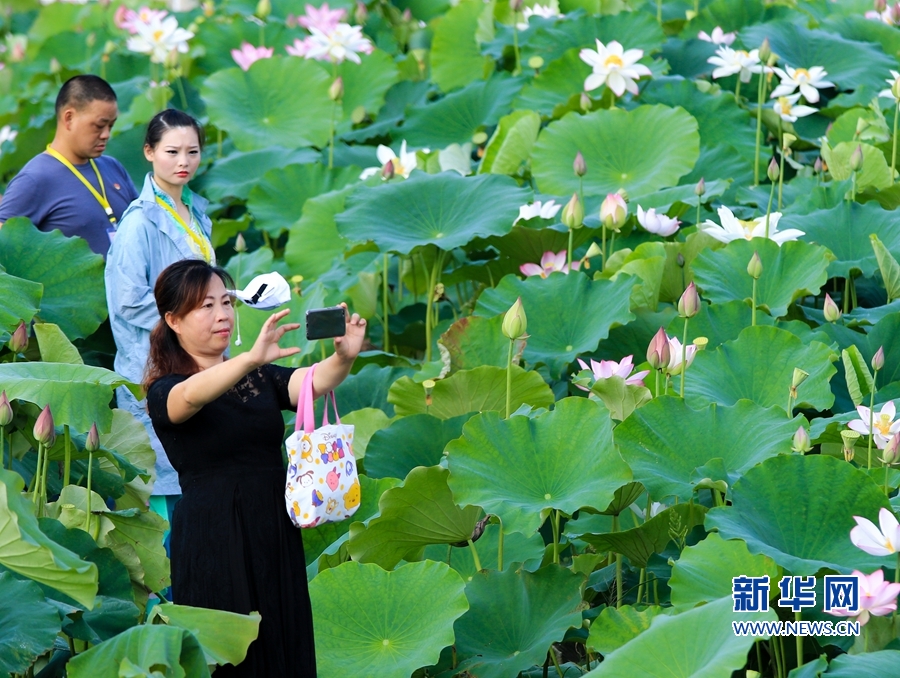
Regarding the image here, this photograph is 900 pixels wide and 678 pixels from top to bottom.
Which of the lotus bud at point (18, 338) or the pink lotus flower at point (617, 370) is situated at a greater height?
the lotus bud at point (18, 338)

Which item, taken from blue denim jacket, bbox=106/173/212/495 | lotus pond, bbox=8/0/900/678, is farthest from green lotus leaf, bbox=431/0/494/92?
blue denim jacket, bbox=106/173/212/495

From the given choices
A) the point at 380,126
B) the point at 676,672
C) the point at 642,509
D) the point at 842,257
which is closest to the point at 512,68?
the point at 380,126

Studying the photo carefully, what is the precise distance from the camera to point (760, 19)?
519cm

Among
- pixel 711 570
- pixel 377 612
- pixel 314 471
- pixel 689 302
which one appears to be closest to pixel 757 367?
pixel 689 302

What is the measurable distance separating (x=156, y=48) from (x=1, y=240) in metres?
2.25

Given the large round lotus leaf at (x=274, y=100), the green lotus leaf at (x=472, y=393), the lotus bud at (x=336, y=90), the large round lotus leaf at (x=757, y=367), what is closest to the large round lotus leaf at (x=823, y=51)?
the lotus bud at (x=336, y=90)

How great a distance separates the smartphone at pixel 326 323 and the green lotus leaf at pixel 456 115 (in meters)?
2.90

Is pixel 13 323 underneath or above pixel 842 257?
above

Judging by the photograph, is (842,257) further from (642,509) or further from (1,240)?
(1,240)

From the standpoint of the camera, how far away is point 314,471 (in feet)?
6.88

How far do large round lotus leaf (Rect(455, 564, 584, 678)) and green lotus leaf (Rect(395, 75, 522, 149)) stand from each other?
8.84 ft

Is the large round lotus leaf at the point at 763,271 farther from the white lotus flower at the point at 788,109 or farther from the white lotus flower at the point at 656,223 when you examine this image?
the white lotus flower at the point at 788,109

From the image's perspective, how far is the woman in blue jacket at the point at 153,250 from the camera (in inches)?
115

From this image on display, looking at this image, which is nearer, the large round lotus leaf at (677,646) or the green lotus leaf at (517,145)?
the large round lotus leaf at (677,646)
